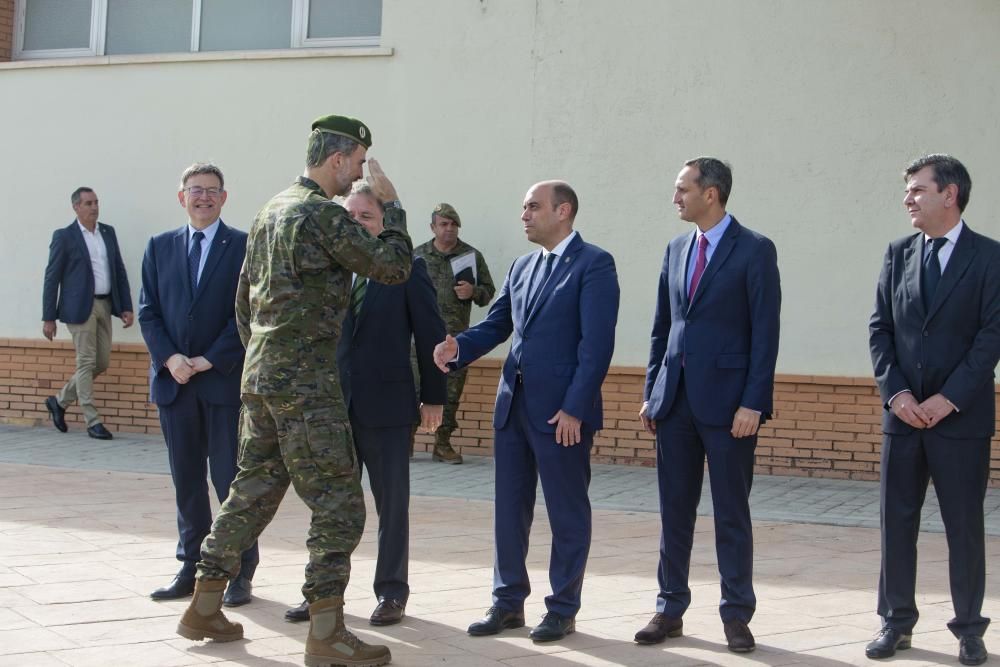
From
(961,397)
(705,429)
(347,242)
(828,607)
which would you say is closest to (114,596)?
(347,242)

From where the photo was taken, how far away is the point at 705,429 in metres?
5.53

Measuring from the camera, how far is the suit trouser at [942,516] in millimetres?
5301

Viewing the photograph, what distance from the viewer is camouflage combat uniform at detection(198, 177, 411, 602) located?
5.05 metres

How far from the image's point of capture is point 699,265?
564 cm

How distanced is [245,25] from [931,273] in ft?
28.3

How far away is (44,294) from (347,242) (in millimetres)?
8002

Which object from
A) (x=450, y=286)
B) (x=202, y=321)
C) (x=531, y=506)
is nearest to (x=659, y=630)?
(x=531, y=506)

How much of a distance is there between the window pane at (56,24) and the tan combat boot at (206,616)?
9.19 metres

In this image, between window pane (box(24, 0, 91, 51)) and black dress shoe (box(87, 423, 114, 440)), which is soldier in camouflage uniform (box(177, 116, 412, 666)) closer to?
black dress shoe (box(87, 423, 114, 440))

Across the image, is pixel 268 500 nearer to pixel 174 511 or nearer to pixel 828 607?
pixel 828 607

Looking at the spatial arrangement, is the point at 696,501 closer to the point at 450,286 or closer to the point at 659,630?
the point at 659,630

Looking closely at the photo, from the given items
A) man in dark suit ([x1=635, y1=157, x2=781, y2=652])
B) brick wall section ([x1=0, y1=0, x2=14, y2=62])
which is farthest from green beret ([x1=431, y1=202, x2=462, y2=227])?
man in dark suit ([x1=635, y1=157, x2=781, y2=652])

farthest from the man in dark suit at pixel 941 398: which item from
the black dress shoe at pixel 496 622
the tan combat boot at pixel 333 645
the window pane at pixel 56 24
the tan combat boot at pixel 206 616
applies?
the window pane at pixel 56 24

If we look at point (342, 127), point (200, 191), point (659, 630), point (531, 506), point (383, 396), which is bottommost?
point (659, 630)
